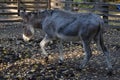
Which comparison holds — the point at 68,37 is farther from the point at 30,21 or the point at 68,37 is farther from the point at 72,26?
the point at 30,21

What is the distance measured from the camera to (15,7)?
1800 centimetres

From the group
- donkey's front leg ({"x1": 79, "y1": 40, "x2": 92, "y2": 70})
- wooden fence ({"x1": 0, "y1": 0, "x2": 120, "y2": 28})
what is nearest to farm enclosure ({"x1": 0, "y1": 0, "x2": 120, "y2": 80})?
donkey's front leg ({"x1": 79, "y1": 40, "x2": 92, "y2": 70})

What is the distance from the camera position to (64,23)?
8.00m

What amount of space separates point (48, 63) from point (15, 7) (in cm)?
978

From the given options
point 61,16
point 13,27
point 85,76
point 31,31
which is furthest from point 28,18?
point 13,27

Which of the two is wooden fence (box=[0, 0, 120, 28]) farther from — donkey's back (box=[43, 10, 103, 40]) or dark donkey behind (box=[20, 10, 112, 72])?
donkey's back (box=[43, 10, 103, 40])

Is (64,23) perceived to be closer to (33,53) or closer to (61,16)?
(61,16)

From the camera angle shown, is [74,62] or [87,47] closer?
[87,47]

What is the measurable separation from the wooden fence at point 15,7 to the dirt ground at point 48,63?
584 cm

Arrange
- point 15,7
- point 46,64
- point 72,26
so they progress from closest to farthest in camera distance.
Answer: point 72,26, point 46,64, point 15,7

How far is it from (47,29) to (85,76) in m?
1.58

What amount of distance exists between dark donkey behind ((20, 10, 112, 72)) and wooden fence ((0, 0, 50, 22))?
8.59 meters

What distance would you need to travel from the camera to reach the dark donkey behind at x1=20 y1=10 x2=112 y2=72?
760cm

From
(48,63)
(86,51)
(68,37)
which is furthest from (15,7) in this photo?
(86,51)
